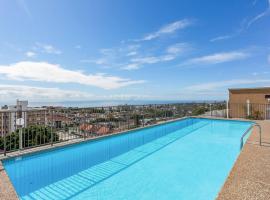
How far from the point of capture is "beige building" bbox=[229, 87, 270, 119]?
11656 mm

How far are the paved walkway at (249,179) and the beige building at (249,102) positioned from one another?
879 centimetres

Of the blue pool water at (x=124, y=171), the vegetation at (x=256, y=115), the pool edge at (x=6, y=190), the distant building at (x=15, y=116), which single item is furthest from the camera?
the vegetation at (x=256, y=115)

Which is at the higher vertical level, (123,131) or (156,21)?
(156,21)

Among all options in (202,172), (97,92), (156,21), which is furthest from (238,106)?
(97,92)

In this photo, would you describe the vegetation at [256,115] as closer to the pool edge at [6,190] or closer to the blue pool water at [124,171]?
the blue pool water at [124,171]

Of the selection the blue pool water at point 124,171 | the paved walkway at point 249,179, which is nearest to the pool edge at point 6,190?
the blue pool water at point 124,171

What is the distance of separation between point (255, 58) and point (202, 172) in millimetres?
14051

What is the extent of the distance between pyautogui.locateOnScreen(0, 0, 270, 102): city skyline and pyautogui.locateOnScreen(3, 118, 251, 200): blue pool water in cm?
560

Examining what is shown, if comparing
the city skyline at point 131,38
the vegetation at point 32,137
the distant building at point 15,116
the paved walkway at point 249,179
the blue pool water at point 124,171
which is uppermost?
the city skyline at point 131,38

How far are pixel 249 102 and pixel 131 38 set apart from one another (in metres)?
8.35

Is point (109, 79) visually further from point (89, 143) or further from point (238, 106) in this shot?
point (89, 143)

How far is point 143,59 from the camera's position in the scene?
16250 mm

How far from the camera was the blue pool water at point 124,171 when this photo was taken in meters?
3.21

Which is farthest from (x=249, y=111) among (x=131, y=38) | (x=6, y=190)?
(x=6, y=190)
